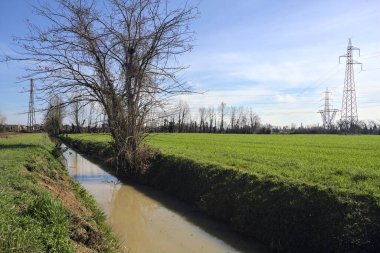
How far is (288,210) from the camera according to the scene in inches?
414

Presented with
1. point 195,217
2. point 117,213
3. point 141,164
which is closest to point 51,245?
point 195,217

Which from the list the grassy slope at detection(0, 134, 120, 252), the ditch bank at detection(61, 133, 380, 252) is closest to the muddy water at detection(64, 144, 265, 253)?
the ditch bank at detection(61, 133, 380, 252)

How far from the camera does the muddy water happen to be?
36.0 feet

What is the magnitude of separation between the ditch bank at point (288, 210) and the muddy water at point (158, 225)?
0.47m

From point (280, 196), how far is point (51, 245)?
669 centimetres

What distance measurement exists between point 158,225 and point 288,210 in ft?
14.6

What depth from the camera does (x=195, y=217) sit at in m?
14.0

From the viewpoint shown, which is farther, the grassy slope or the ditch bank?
the ditch bank

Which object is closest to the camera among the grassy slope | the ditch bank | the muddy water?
the grassy slope

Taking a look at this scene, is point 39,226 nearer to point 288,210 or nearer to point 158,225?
point 288,210

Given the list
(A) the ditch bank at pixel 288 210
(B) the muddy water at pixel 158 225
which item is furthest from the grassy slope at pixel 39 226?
(A) the ditch bank at pixel 288 210

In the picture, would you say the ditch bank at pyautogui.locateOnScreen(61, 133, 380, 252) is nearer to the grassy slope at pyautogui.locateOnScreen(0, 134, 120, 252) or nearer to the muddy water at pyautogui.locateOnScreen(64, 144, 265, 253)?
the muddy water at pyautogui.locateOnScreen(64, 144, 265, 253)

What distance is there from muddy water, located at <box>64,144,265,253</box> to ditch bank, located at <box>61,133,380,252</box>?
1.55ft

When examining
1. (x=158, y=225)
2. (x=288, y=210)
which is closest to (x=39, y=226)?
(x=288, y=210)
